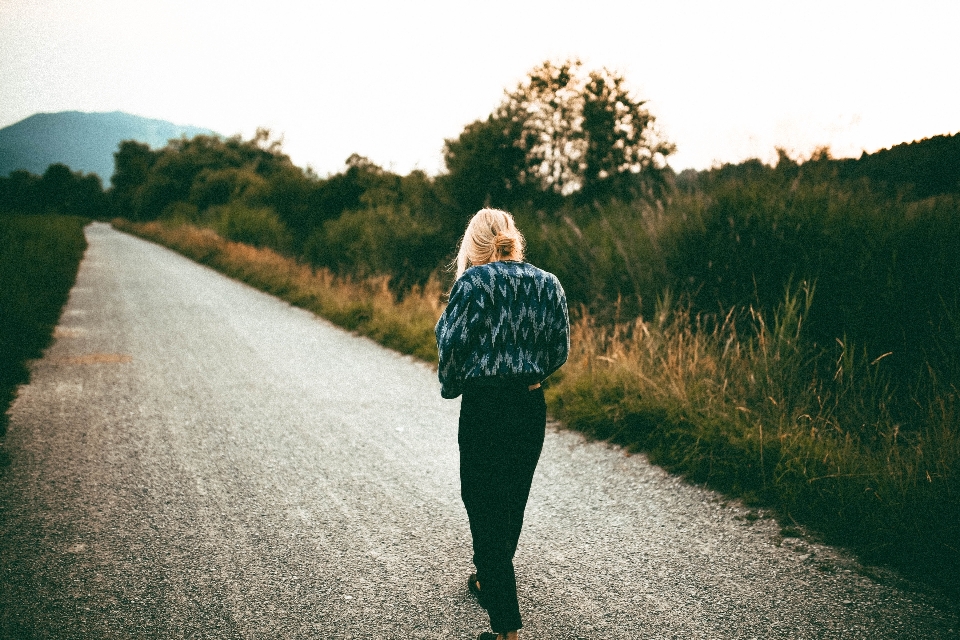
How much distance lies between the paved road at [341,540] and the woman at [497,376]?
0.46 meters

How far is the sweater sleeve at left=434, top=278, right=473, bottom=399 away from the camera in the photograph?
2215 mm

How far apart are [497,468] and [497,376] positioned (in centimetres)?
40

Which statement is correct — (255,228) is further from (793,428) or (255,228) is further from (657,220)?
(793,428)

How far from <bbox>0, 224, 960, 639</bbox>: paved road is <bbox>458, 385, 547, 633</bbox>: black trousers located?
0.33m

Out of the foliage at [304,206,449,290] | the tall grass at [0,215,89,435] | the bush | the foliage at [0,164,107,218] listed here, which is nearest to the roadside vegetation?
the foliage at [304,206,449,290]

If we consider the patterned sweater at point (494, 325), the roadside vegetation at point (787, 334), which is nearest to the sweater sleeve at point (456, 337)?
the patterned sweater at point (494, 325)

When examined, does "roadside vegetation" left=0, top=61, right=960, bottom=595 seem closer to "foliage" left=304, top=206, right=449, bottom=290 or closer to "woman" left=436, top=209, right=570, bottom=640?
"foliage" left=304, top=206, right=449, bottom=290

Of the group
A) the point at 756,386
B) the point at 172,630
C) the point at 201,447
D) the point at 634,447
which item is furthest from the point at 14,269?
the point at 756,386

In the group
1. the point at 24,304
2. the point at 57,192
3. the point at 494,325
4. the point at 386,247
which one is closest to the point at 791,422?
the point at 494,325

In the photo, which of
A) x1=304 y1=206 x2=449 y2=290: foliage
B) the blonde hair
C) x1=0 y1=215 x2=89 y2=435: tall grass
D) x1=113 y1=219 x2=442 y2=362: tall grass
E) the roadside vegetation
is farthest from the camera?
x1=304 y1=206 x2=449 y2=290: foliage

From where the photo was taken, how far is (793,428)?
13.0 ft

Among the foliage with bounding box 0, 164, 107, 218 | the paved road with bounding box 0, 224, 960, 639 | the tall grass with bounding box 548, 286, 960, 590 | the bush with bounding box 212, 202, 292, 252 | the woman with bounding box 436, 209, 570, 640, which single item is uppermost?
Result: the foliage with bounding box 0, 164, 107, 218

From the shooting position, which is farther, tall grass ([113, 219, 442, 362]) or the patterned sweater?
tall grass ([113, 219, 442, 362])

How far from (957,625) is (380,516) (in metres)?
3.00
